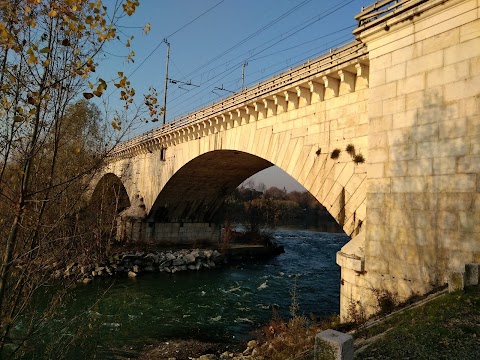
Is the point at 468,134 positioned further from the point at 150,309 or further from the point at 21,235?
the point at 150,309

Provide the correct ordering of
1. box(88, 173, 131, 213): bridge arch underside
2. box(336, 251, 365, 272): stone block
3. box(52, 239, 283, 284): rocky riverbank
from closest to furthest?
box(336, 251, 365, 272): stone block
box(88, 173, 131, 213): bridge arch underside
box(52, 239, 283, 284): rocky riverbank

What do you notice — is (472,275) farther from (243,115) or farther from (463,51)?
(243,115)

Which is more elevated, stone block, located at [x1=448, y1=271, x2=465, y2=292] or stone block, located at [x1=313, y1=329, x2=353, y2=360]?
stone block, located at [x1=448, y1=271, x2=465, y2=292]

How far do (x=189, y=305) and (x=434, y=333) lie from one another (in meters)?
12.2

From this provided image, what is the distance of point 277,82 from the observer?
1266cm

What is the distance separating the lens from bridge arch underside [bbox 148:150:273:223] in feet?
69.4

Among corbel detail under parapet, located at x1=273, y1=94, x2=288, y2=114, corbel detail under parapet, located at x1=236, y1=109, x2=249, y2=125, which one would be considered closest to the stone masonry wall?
corbel detail under parapet, located at x1=273, y1=94, x2=288, y2=114

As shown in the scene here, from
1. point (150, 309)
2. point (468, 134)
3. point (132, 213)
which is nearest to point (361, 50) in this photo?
point (468, 134)

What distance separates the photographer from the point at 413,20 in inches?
287

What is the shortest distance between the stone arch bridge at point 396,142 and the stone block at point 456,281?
2.41 ft

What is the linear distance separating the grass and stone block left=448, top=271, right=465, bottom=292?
Answer: 10cm

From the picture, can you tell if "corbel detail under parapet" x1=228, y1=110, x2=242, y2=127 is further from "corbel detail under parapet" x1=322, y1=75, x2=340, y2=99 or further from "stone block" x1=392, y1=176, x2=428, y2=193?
"stone block" x1=392, y1=176, x2=428, y2=193

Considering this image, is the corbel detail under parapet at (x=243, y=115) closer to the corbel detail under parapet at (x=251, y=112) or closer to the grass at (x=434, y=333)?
the corbel detail under parapet at (x=251, y=112)

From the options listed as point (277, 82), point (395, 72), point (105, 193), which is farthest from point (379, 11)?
point (105, 193)
